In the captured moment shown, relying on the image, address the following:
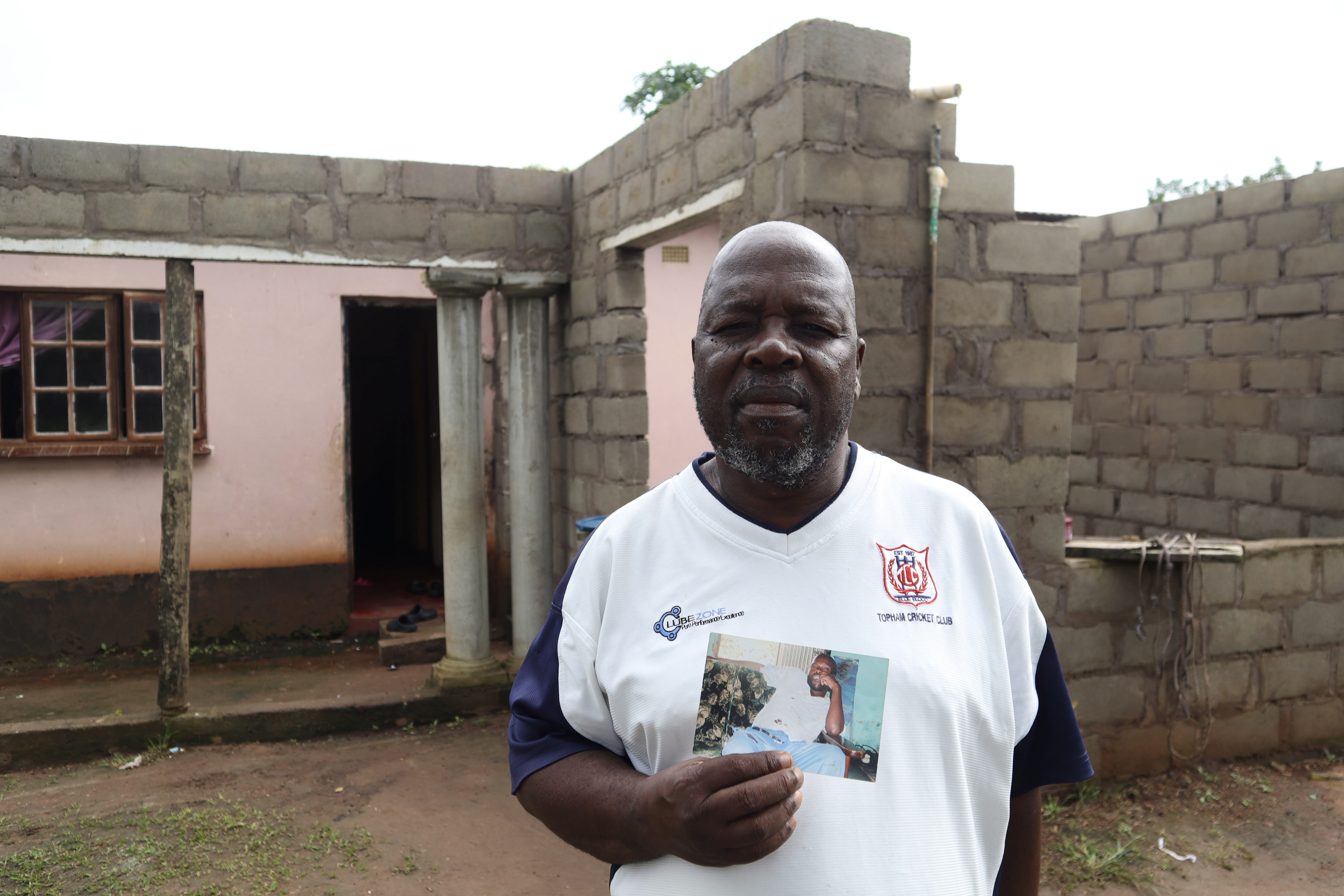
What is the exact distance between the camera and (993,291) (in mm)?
4012

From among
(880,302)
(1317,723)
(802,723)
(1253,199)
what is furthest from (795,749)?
(1253,199)

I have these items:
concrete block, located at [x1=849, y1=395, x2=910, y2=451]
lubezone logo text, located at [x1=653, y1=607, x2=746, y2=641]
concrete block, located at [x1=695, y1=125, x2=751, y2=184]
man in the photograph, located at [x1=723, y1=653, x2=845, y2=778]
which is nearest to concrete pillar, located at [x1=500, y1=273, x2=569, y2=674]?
concrete block, located at [x1=695, y1=125, x2=751, y2=184]

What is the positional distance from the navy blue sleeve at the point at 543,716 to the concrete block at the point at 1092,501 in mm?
6598

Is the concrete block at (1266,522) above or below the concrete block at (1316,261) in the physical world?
below

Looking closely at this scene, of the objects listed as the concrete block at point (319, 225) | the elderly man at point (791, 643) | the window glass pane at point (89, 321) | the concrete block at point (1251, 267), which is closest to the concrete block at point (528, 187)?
the concrete block at point (319, 225)

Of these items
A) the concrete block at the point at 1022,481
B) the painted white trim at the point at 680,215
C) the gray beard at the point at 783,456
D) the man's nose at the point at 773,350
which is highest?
the painted white trim at the point at 680,215

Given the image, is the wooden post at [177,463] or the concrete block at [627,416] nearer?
the wooden post at [177,463]

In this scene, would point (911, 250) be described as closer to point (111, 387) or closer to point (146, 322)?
point (146, 322)

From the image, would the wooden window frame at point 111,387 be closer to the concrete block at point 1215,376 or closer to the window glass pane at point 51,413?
the window glass pane at point 51,413

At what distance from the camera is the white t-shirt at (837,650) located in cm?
127

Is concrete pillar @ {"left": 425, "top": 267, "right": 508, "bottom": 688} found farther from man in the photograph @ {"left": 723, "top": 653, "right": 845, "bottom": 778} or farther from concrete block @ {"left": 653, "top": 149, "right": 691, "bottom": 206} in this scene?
man in the photograph @ {"left": 723, "top": 653, "right": 845, "bottom": 778}

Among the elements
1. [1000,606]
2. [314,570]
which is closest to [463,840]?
[1000,606]

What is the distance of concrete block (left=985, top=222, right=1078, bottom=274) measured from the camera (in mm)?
4027

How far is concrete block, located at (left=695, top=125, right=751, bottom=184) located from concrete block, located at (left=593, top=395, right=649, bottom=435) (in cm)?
145
